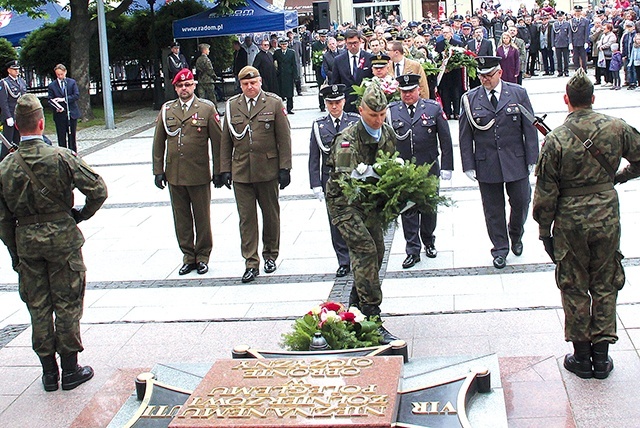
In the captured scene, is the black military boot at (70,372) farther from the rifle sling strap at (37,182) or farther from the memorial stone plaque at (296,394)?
the memorial stone plaque at (296,394)

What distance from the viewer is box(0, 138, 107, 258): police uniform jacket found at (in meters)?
6.51

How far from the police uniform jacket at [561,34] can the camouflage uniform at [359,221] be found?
73.8 feet

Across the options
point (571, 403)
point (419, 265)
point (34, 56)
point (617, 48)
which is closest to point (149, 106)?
point (34, 56)

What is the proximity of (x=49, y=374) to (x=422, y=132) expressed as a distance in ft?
14.1

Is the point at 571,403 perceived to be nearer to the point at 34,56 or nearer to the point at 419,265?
the point at 419,265

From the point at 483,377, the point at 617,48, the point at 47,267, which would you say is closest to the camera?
the point at 483,377

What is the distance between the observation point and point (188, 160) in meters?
9.41

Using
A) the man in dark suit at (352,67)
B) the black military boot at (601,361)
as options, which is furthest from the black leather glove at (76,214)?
the man in dark suit at (352,67)

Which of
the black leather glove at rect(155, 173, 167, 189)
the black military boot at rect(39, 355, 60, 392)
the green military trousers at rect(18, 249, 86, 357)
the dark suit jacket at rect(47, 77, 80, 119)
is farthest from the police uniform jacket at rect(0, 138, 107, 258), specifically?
the dark suit jacket at rect(47, 77, 80, 119)

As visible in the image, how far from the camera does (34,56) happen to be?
96.1 ft

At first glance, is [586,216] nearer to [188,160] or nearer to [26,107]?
[26,107]

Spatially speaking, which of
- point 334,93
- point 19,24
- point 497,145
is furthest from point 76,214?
point 19,24

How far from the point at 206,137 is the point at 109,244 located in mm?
2408

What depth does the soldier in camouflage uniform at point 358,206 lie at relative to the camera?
6.89 metres
